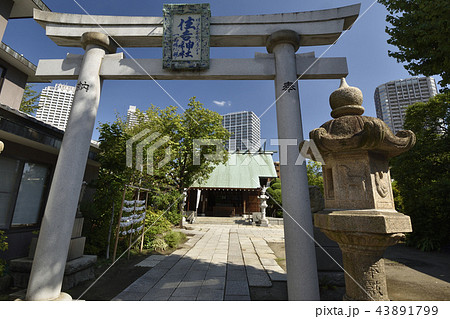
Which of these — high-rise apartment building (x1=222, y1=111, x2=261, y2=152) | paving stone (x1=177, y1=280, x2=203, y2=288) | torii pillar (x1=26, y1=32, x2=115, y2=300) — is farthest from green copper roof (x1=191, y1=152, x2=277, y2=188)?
high-rise apartment building (x1=222, y1=111, x2=261, y2=152)

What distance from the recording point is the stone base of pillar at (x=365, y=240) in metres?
2.37

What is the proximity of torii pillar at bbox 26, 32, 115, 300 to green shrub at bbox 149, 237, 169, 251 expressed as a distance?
3.94 meters

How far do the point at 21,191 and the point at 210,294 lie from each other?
6290 mm

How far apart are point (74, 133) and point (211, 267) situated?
15.4 ft

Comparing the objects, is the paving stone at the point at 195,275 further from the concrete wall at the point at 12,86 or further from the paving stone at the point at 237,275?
the concrete wall at the point at 12,86

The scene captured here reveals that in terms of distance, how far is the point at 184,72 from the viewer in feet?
15.1

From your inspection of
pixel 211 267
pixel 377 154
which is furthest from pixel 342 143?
pixel 211 267

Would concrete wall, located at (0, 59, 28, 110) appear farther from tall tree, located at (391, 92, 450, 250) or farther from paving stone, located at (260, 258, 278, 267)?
tall tree, located at (391, 92, 450, 250)

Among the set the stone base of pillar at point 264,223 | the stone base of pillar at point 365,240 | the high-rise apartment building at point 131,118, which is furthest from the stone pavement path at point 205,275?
the high-rise apartment building at point 131,118

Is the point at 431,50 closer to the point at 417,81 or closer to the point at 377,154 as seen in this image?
the point at 377,154

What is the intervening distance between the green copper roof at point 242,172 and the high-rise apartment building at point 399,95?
6155 centimetres

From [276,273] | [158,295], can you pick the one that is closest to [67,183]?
[158,295]

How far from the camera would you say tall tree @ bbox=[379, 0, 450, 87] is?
474 cm

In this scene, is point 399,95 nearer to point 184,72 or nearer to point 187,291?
point 184,72
